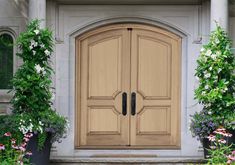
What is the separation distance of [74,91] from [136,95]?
3.49ft

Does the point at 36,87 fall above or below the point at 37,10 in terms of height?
below

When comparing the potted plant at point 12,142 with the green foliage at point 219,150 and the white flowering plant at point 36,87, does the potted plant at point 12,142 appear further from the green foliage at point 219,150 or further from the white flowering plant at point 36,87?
the green foliage at point 219,150

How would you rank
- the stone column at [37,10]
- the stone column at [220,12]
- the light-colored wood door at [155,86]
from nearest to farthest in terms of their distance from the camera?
the stone column at [220,12]
the stone column at [37,10]
the light-colored wood door at [155,86]

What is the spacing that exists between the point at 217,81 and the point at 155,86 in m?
1.48

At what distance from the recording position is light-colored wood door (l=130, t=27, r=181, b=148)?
32.9ft

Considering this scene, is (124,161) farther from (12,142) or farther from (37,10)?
(37,10)

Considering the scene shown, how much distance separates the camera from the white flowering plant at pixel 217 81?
8742 mm

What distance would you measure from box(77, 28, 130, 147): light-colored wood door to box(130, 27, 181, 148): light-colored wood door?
192 mm

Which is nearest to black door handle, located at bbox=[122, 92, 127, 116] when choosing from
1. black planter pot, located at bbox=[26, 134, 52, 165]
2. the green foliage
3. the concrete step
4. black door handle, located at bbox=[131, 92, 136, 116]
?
black door handle, located at bbox=[131, 92, 136, 116]

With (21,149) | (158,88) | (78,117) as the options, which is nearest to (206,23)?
(158,88)

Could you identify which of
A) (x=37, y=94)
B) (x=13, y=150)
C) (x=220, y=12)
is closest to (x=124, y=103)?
(x=37, y=94)

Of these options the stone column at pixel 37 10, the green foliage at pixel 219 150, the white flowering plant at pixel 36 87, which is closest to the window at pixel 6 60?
the stone column at pixel 37 10

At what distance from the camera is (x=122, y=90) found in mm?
10016

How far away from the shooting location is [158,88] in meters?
10.0
